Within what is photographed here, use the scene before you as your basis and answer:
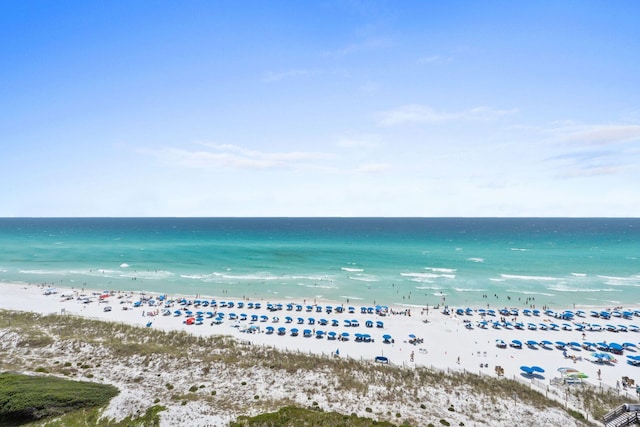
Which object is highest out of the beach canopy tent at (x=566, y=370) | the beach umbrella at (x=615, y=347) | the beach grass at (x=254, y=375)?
the beach grass at (x=254, y=375)

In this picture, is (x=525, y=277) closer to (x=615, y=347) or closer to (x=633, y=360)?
(x=615, y=347)

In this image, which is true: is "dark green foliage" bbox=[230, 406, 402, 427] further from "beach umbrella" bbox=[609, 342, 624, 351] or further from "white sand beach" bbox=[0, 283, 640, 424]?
"beach umbrella" bbox=[609, 342, 624, 351]

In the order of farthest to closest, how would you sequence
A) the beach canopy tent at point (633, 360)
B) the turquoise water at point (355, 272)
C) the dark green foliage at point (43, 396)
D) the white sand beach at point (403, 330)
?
the turquoise water at point (355, 272) < the beach canopy tent at point (633, 360) < the white sand beach at point (403, 330) < the dark green foliage at point (43, 396)

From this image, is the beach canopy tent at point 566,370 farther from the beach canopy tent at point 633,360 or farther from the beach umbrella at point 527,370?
the beach canopy tent at point 633,360

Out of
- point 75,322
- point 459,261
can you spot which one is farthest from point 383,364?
point 459,261

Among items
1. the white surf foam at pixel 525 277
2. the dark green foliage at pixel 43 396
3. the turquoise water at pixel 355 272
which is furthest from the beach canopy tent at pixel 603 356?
the dark green foliage at pixel 43 396

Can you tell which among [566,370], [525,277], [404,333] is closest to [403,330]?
[404,333]

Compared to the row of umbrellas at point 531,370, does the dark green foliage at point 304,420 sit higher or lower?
higher

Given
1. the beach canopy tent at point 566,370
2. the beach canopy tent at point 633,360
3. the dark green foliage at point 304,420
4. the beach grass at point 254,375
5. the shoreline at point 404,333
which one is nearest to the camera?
the dark green foliage at point 304,420
